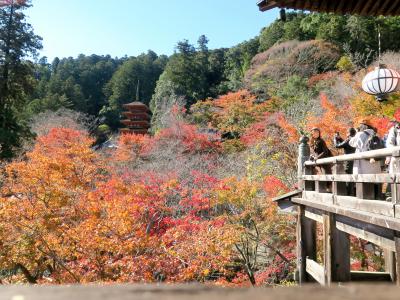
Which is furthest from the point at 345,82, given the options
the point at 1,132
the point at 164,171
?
the point at 1,132

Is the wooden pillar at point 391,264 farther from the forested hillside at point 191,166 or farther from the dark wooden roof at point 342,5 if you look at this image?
the dark wooden roof at point 342,5

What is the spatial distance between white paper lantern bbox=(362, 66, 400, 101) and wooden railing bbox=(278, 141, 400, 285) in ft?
4.14

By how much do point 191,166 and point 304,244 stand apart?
12.8 m

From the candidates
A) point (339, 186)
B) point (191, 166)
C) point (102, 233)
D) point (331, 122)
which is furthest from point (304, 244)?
point (191, 166)

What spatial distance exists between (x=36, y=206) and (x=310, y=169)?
318 inches

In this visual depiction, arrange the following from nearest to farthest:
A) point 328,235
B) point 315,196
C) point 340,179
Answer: point 340,179
point 328,235
point 315,196

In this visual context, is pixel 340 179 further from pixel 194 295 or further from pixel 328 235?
pixel 194 295

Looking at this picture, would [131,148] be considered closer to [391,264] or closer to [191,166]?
[191,166]

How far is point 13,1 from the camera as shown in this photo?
22.2 m

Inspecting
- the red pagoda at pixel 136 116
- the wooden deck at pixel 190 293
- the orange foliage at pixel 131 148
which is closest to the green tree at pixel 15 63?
the orange foliage at pixel 131 148

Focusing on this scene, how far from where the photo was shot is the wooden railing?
387 cm

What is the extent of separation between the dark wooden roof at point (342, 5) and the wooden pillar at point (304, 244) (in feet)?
15.9

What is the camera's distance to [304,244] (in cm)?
802

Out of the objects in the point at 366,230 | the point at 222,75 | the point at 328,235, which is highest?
the point at 222,75
